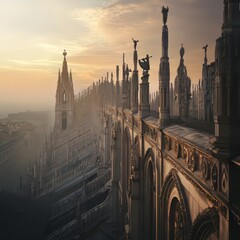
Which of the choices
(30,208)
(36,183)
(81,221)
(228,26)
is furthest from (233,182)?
(36,183)

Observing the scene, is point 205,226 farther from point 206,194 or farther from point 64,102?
point 64,102

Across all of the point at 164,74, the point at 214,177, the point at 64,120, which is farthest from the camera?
the point at 64,120

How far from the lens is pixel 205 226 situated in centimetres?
528

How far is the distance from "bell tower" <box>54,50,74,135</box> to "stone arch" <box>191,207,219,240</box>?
156ft

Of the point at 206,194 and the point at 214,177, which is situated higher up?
the point at 214,177

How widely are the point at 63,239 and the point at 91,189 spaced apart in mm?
6192

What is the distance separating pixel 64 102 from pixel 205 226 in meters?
49.0

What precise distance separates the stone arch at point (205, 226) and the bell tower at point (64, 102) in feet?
156

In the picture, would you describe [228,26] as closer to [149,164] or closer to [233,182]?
[233,182]

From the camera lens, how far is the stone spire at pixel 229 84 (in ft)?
13.9

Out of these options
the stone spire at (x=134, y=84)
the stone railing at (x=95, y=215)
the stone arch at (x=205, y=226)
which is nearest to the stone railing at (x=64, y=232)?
the stone railing at (x=95, y=215)

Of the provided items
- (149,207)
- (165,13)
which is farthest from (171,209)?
(165,13)

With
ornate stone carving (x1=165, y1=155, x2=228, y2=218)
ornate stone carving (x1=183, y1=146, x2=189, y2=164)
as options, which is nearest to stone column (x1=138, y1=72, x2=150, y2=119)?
ornate stone carving (x1=165, y1=155, x2=228, y2=218)

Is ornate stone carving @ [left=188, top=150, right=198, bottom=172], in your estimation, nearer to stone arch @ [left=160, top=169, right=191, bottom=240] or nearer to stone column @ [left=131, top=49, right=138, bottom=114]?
stone arch @ [left=160, top=169, right=191, bottom=240]
